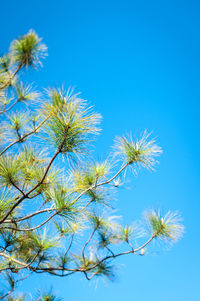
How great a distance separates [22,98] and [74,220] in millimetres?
1320

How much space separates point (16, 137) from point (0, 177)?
570mm

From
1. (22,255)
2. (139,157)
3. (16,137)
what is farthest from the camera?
(16,137)

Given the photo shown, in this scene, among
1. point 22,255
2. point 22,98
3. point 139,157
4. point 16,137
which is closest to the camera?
point 139,157

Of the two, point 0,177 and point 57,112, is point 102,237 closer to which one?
point 0,177

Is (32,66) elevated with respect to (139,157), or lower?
elevated

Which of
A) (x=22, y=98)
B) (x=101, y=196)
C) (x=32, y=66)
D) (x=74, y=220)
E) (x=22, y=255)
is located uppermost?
(x=32, y=66)

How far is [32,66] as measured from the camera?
241 centimetres

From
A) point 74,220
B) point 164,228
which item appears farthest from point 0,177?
point 164,228

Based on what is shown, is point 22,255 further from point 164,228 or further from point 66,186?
point 164,228

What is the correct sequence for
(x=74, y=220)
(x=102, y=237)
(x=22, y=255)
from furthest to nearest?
(x=22, y=255)
(x=102, y=237)
(x=74, y=220)

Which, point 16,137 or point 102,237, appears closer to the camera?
point 102,237

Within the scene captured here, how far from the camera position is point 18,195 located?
1.69 m

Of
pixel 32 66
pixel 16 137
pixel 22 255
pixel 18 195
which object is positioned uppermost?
pixel 32 66

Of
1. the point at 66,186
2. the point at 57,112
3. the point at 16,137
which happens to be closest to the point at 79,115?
the point at 57,112
